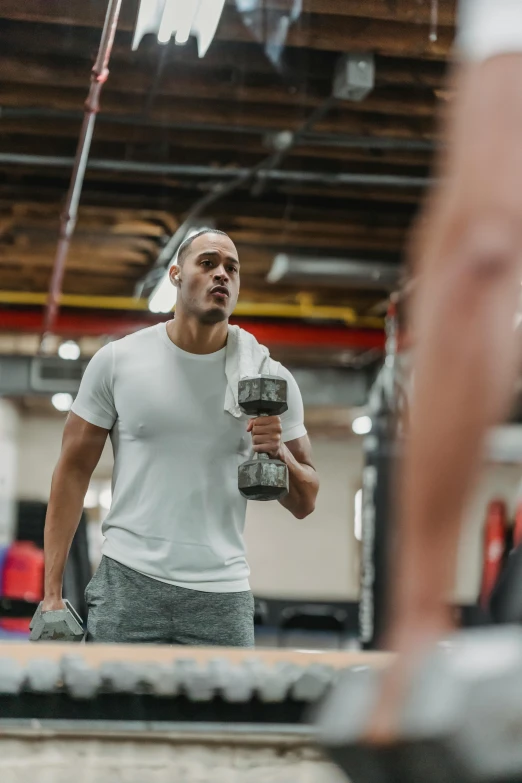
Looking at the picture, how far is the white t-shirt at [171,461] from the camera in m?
2.28

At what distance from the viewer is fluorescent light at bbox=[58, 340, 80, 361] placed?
870 cm

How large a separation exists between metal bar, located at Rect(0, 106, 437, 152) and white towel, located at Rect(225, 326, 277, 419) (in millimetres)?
2959

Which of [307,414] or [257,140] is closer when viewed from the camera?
[257,140]

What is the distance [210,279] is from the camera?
2.46 metres

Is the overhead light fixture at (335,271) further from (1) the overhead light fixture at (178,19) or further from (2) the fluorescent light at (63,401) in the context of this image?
(2) the fluorescent light at (63,401)

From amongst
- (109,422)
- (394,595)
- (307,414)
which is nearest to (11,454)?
(307,414)

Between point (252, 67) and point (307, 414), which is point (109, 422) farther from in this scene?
point (307, 414)

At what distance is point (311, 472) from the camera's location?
2.43m

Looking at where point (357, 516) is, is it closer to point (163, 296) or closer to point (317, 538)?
point (317, 538)

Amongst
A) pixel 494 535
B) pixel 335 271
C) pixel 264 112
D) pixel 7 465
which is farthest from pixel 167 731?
pixel 7 465

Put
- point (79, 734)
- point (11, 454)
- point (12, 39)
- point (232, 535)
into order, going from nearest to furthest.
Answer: point (79, 734) → point (232, 535) → point (12, 39) → point (11, 454)

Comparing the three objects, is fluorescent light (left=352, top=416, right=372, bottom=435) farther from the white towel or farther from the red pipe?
the white towel

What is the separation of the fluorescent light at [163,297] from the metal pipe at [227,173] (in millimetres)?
644

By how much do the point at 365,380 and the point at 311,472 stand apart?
6674mm
